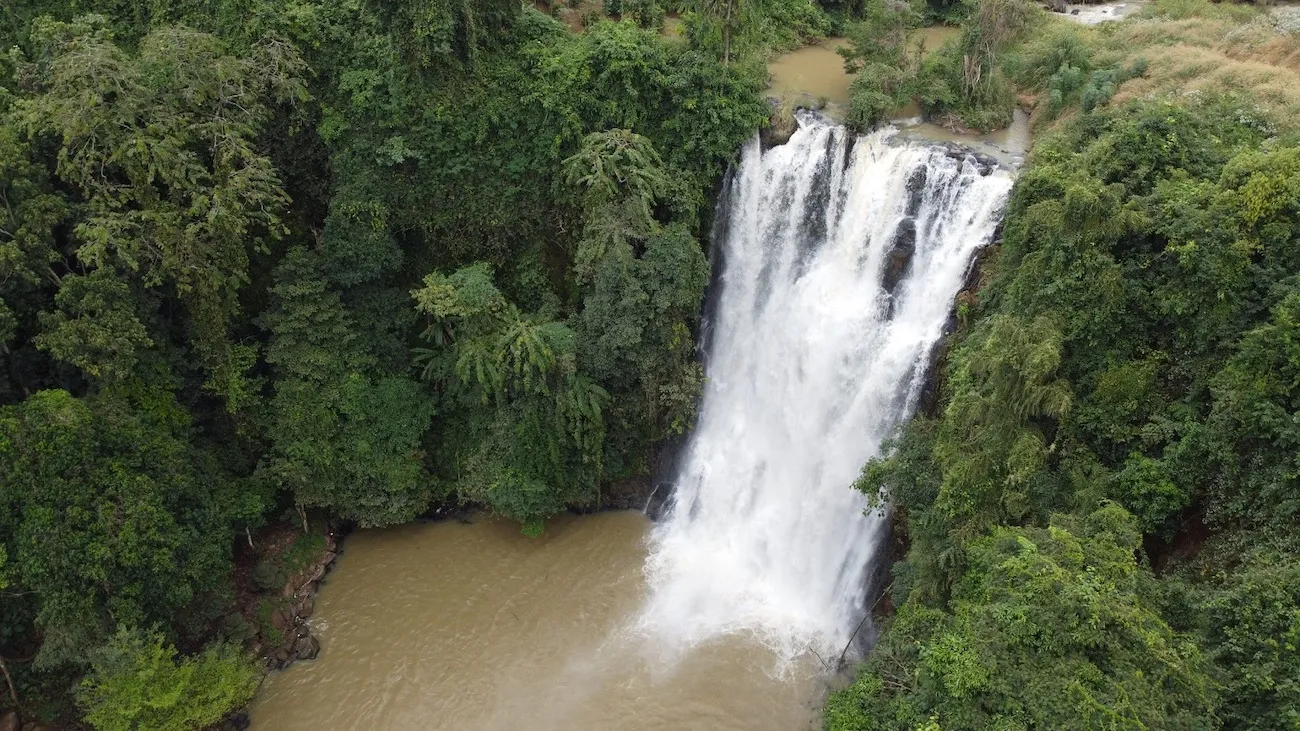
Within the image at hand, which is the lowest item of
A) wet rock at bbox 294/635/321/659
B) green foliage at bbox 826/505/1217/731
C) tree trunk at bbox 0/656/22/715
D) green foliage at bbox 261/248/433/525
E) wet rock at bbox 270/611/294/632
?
wet rock at bbox 294/635/321/659

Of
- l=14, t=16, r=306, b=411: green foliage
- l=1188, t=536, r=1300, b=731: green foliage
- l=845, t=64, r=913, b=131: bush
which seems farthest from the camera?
l=845, t=64, r=913, b=131: bush

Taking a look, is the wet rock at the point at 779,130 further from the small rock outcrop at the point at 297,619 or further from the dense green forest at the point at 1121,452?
the small rock outcrop at the point at 297,619

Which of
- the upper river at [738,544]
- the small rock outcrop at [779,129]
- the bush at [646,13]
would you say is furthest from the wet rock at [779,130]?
the bush at [646,13]

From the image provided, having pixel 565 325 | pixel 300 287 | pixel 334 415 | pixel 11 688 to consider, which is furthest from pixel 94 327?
pixel 565 325

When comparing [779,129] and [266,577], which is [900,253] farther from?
[266,577]

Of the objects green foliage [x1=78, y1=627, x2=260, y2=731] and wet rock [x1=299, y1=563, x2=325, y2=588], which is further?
wet rock [x1=299, y1=563, x2=325, y2=588]

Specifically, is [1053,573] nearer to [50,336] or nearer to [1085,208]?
[1085,208]

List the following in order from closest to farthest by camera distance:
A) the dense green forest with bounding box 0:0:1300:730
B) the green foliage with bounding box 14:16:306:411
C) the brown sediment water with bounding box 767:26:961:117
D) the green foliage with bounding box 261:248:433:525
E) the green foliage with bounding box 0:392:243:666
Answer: the dense green forest with bounding box 0:0:1300:730
the green foliage with bounding box 0:392:243:666
the green foliage with bounding box 14:16:306:411
the green foliage with bounding box 261:248:433:525
the brown sediment water with bounding box 767:26:961:117

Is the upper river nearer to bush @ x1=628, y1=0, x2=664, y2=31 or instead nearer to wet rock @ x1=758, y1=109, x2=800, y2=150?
wet rock @ x1=758, y1=109, x2=800, y2=150

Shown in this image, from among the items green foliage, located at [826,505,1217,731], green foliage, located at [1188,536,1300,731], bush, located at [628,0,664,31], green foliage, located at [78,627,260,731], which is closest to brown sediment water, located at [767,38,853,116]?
bush, located at [628,0,664,31]
